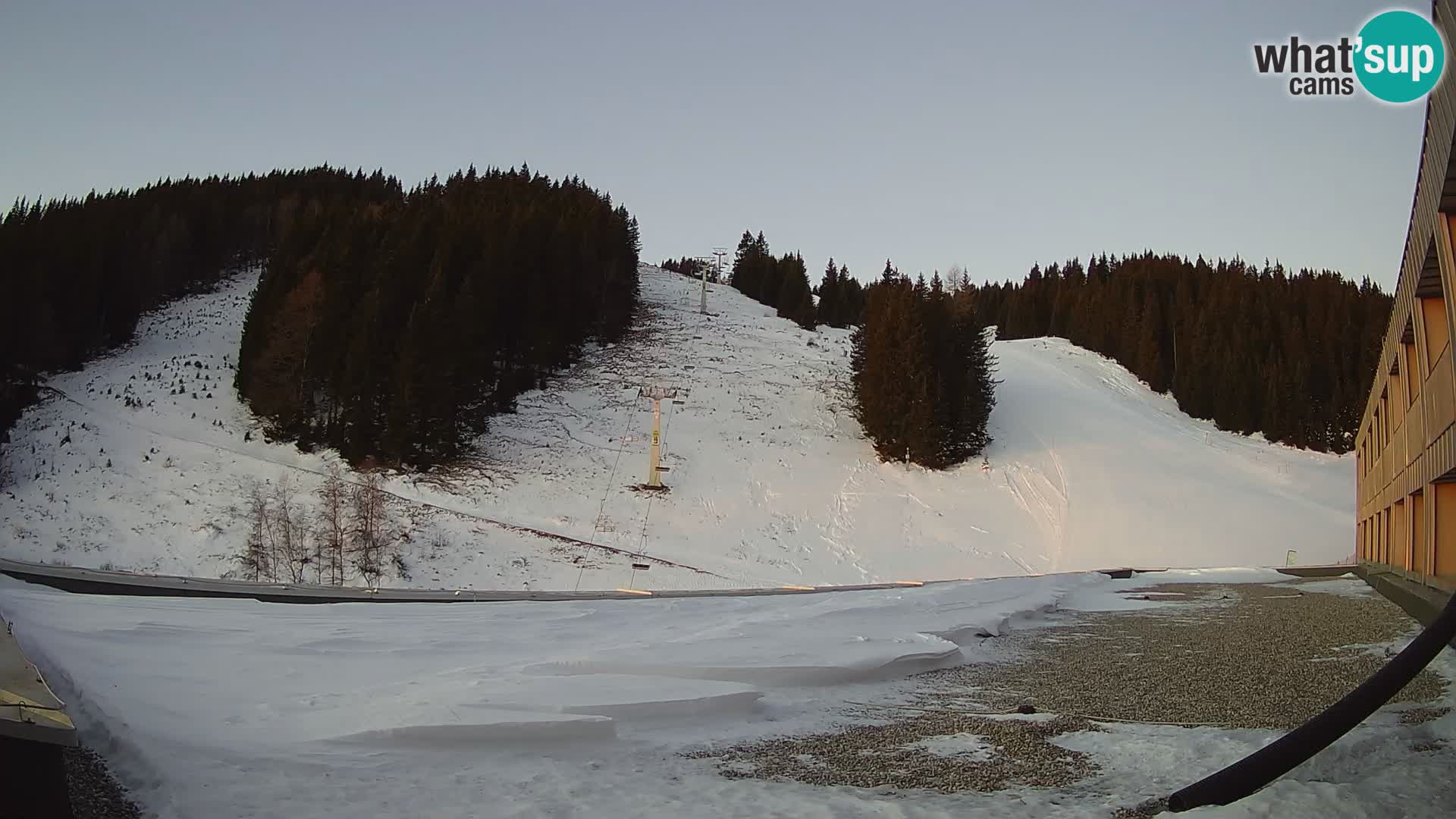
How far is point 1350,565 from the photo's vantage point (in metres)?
24.0

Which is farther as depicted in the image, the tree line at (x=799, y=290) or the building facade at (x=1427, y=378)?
the tree line at (x=799, y=290)

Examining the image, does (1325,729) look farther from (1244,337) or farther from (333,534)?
(1244,337)

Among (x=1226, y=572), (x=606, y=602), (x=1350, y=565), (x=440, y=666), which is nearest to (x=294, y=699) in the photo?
(x=440, y=666)

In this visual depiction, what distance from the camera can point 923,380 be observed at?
36.2m

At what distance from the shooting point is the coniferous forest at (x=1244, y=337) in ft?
150

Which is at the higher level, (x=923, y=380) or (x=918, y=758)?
(x=923, y=380)

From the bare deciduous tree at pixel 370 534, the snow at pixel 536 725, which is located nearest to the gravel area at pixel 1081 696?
the snow at pixel 536 725

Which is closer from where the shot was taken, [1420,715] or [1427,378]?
[1420,715]

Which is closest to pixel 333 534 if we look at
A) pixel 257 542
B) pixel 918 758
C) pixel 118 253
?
pixel 257 542

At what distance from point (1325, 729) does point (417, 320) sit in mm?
33336

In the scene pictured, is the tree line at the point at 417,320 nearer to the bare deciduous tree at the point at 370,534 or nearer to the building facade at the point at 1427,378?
the bare deciduous tree at the point at 370,534

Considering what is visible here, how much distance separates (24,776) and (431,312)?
3246 cm

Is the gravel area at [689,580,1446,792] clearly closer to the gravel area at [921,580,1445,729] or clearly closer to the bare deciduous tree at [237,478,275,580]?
the gravel area at [921,580,1445,729]

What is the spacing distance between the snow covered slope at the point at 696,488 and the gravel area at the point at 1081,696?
1500 cm
